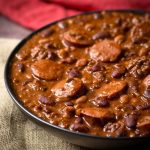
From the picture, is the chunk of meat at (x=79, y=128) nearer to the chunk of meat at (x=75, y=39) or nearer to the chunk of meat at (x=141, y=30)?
the chunk of meat at (x=75, y=39)

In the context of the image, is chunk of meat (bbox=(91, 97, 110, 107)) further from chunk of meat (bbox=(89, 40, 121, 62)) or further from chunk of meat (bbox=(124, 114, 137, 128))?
chunk of meat (bbox=(89, 40, 121, 62))

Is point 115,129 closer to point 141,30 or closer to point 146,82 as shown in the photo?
point 146,82

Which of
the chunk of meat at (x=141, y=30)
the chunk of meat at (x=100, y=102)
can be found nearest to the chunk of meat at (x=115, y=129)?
the chunk of meat at (x=100, y=102)

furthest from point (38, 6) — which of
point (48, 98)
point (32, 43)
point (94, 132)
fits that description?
point (94, 132)

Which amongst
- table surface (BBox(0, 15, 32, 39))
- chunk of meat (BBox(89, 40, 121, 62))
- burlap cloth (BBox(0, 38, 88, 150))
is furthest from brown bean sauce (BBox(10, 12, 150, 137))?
table surface (BBox(0, 15, 32, 39))

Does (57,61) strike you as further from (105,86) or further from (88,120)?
(88,120)
